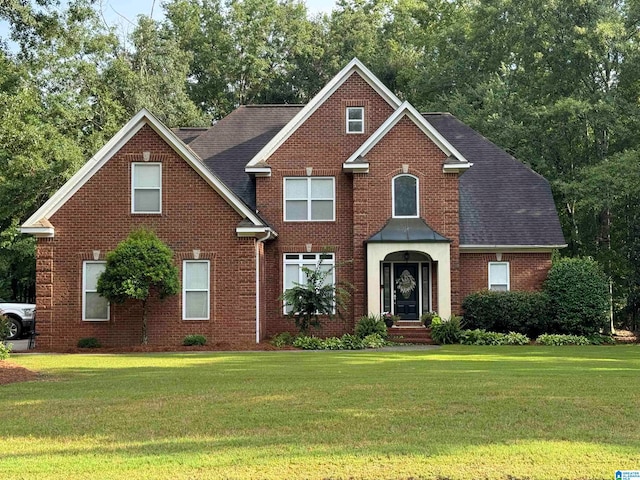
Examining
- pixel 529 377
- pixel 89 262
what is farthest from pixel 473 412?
pixel 89 262

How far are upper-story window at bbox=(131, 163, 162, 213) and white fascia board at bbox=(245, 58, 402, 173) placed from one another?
3691mm

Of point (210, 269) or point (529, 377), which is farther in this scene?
point (210, 269)

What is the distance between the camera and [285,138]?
2662cm

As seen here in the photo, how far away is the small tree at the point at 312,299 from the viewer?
23.9m

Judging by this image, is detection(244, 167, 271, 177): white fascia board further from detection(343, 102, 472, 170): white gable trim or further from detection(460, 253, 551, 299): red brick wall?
detection(460, 253, 551, 299): red brick wall

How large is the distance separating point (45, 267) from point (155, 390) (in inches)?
508

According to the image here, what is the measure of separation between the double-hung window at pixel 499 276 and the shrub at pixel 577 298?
4.62 feet

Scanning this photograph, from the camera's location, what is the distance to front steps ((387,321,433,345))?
24641 millimetres

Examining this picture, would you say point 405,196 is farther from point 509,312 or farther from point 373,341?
point 373,341

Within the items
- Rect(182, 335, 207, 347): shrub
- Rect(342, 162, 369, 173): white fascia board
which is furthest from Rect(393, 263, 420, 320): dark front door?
Rect(182, 335, 207, 347): shrub

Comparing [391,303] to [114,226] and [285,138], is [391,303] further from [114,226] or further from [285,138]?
[114,226]

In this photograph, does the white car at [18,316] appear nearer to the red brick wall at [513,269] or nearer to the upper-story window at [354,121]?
the upper-story window at [354,121]

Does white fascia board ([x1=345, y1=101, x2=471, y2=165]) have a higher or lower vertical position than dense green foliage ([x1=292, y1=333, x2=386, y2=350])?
higher

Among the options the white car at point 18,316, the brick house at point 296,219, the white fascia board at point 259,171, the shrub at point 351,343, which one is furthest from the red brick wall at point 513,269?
the white car at point 18,316
